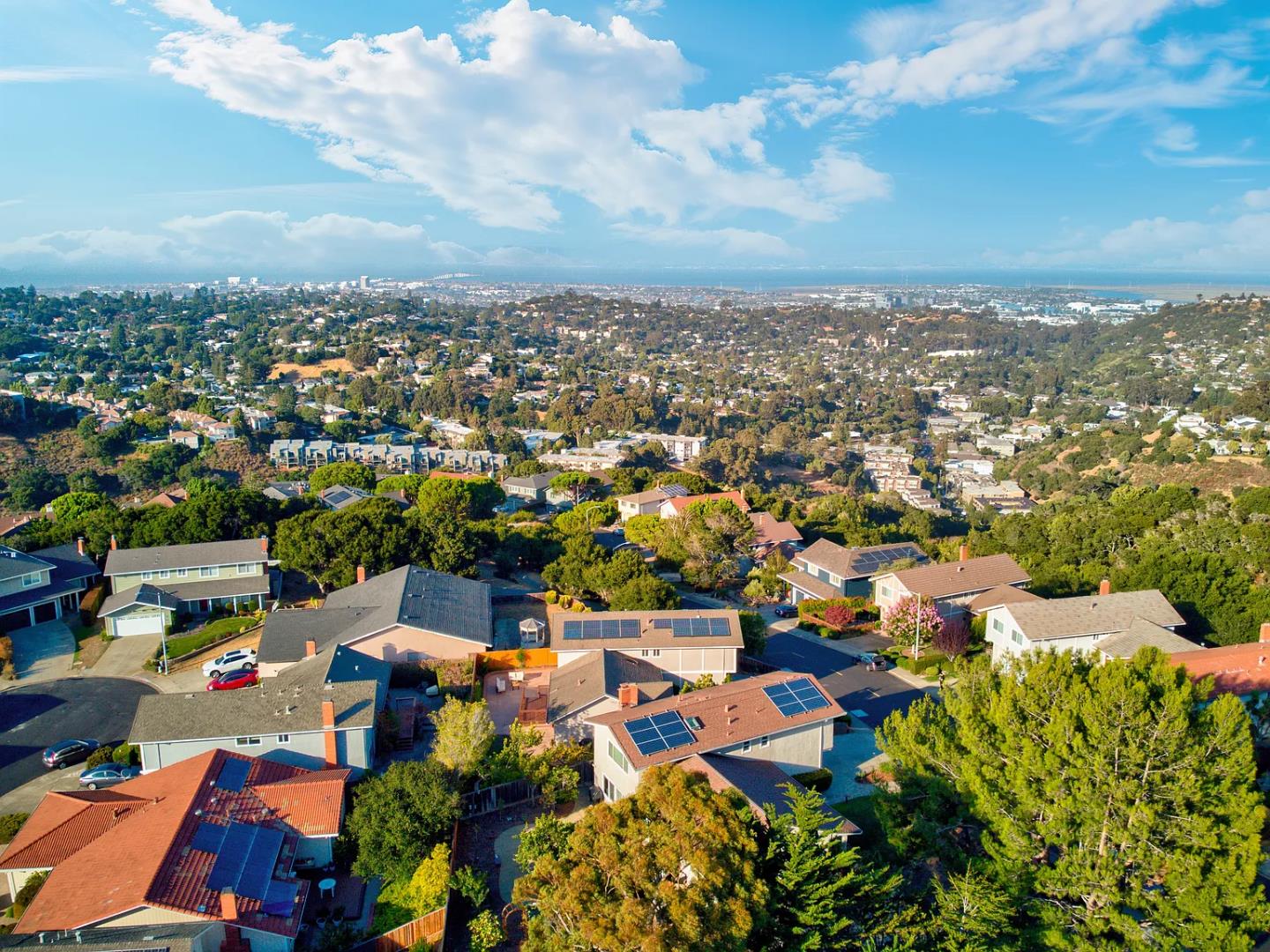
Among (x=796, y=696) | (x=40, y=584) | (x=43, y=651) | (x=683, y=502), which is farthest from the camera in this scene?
(x=683, y=502)

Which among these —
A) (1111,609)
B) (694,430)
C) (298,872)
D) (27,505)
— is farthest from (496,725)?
(694,430)

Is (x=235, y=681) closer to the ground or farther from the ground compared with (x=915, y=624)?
closer to the ground

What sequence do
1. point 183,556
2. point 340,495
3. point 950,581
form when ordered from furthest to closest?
point 340,495 → point 183,556 → point 950,581

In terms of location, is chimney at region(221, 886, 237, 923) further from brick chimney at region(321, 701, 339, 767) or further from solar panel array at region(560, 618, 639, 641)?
solar panel array at region(560, 618, 639, 641)

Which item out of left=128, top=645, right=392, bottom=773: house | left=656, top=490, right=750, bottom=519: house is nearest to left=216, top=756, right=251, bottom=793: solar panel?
left=128, top=645, right=392, bottom=773: house

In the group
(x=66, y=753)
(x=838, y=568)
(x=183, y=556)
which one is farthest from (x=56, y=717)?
(x=838, y=568)

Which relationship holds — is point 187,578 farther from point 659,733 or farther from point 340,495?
point 659,733

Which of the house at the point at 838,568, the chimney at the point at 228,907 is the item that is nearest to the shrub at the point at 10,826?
the chimney at the point at 228,907

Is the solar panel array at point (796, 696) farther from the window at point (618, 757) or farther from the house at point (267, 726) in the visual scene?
the house at point (267, 726)
